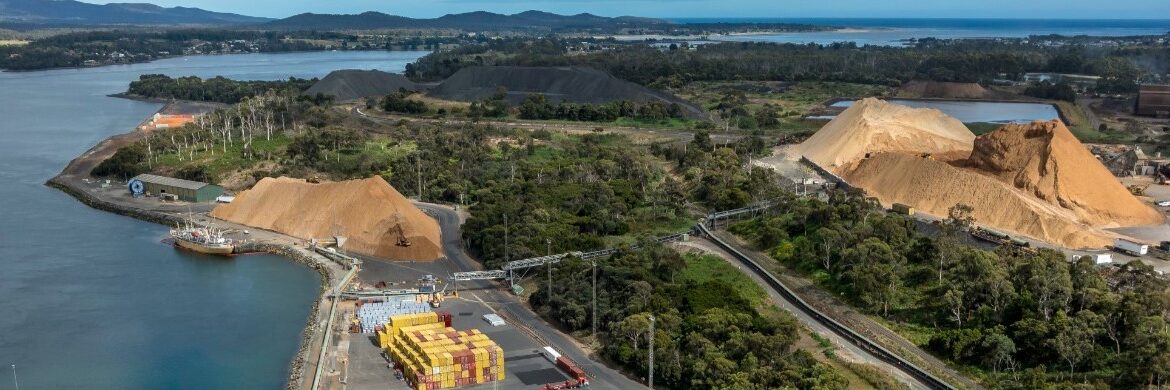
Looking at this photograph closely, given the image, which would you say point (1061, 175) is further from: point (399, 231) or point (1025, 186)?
point (399, 231)

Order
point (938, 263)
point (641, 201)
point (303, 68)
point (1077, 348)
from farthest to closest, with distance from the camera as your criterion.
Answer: point (303, 68), point (641, 201), point (938, 263), point (1077, 348)

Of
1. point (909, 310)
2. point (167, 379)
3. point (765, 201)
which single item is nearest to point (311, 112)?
point (765, 201)

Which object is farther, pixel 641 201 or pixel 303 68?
pixel 303 68

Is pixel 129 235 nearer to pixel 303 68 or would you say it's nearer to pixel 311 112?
pixel 311 112

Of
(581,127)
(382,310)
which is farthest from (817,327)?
(581,127)

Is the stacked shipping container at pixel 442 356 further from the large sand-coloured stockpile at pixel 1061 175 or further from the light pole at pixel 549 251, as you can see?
the large sand-coloured stockpile at pixel 1061 175

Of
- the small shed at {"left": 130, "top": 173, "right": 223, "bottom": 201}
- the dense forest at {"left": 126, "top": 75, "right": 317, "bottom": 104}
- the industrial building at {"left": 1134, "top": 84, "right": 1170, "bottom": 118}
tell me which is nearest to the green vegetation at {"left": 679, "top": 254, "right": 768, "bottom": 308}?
the small shed at {"left": 130, "top": 173, "right": 223, "bottom": 201}
